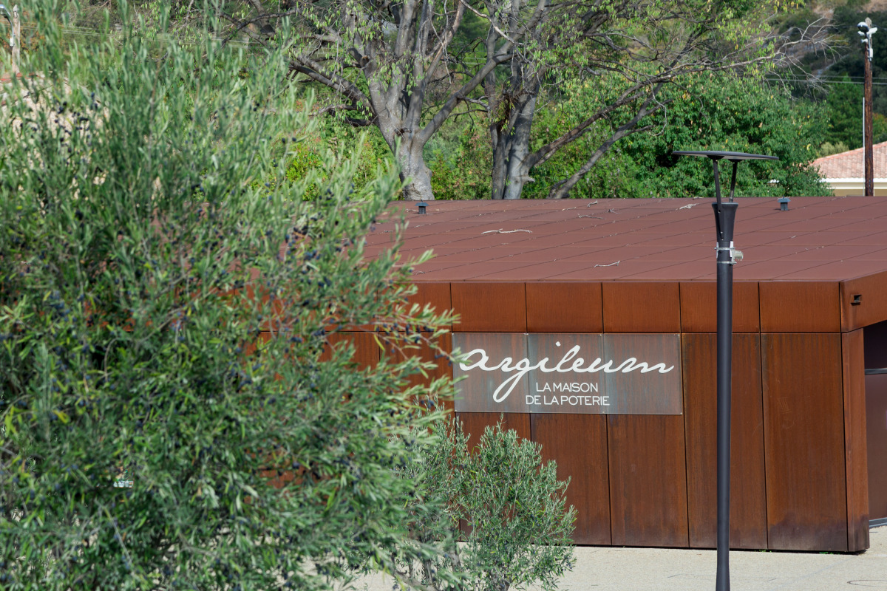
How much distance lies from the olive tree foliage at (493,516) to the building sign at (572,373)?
3903mm

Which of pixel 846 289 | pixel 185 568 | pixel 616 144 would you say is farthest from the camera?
pixel 616 144

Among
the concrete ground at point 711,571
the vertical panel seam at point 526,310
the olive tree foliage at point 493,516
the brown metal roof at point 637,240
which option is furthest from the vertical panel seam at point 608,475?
the olive tree foliage at point 493,516

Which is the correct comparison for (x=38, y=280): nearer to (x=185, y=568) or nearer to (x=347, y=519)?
(x=185, y=568)

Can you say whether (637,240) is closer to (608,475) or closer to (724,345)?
(608,475)

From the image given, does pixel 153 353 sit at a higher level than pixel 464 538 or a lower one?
higher

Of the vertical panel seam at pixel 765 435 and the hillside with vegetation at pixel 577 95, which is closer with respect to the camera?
the vertical panel seam at pixel 765 435

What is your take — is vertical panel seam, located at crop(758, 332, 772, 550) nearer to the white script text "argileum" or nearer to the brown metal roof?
the brown metal roof

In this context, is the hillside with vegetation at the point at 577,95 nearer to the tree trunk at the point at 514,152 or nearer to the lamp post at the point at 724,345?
the tree trunk at the point at 514,152

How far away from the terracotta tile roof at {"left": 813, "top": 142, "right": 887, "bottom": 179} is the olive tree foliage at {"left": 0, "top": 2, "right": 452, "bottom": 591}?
55.0m

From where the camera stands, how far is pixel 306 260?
634 cm

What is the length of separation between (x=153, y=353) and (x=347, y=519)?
4.76 feet

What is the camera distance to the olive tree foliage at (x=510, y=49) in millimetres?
25953

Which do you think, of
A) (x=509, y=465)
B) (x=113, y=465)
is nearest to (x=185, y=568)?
(x=113, y=465)

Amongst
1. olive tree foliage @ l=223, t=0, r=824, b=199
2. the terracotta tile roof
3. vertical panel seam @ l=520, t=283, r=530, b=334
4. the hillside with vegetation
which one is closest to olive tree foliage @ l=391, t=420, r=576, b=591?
A: vertical panel seam @ l=520, t=283, r=530, b=334
